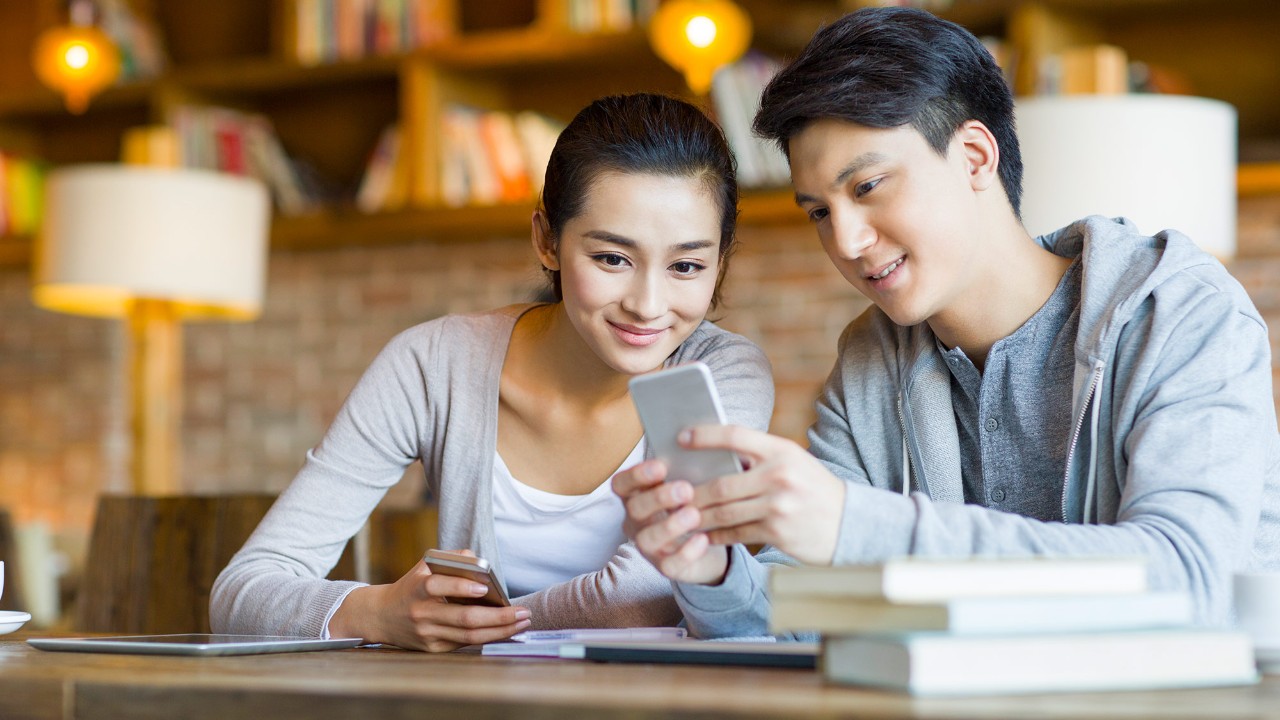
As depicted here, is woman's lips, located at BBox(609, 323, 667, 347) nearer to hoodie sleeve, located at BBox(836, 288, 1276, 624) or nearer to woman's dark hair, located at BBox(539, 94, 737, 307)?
woman's dark hair, located at BBox(539, 94, 737, 307)

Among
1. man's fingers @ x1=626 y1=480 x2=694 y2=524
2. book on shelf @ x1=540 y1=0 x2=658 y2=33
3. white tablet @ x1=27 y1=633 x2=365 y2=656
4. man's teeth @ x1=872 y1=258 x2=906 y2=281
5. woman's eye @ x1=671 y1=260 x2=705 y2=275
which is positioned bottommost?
white tablet @ x1=27 y1=633 x2=365 y2=656

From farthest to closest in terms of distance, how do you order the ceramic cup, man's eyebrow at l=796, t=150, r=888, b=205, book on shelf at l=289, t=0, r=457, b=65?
book on shelf at l=289, t=0, r=457, b=65
man's eyebrow at l=796, t=150, r=888, b=205
the ceramic cup

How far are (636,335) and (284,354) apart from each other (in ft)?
10.0

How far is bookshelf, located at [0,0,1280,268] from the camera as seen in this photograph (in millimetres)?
3426

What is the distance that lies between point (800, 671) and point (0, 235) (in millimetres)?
4373

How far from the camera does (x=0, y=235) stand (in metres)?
4.70

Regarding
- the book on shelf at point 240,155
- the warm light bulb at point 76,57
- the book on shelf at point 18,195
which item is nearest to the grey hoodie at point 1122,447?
the book on shelf at point 240,155

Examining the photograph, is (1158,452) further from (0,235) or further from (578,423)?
(0,235)

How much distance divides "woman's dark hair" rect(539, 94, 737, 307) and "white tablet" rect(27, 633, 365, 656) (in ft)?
2.16

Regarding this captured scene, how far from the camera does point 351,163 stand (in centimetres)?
448

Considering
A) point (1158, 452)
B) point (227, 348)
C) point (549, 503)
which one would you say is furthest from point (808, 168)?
point (227, 348)

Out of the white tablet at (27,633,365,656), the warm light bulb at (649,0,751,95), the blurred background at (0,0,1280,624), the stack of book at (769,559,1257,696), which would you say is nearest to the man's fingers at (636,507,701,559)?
the stack of book at (769,559,1257,696)

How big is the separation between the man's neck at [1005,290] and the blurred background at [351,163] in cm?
156

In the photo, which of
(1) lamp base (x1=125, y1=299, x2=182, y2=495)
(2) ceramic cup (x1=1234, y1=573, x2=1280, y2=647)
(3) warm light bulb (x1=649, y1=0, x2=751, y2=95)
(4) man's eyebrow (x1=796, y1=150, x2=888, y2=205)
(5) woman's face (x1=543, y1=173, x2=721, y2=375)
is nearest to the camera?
(2) ceramic cup (x1=1234, y1=573, x2=1280, y2=647)
